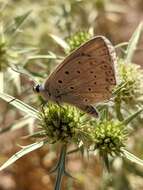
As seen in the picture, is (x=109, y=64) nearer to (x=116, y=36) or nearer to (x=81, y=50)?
(x=81, y=50)

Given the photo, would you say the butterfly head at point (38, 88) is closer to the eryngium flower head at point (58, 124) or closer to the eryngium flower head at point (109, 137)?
the eryngium flower head at point (58, 124)

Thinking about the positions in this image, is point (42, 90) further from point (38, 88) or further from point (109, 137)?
point (109, 137)

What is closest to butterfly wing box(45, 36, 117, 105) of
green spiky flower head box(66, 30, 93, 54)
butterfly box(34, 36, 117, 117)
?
butterfly box(34, 36, 117, 117)

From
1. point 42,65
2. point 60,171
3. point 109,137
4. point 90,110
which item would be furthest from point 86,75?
point 42,65

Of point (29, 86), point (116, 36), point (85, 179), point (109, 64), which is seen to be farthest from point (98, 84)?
point (116, 36)

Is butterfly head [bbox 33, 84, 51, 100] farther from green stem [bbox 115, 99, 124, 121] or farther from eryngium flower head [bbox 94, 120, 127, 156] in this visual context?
green stem [bbox 115, 99, 124, 121]

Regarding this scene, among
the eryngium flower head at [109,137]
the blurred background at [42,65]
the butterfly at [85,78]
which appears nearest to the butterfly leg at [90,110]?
the butterfly at [85,78]
